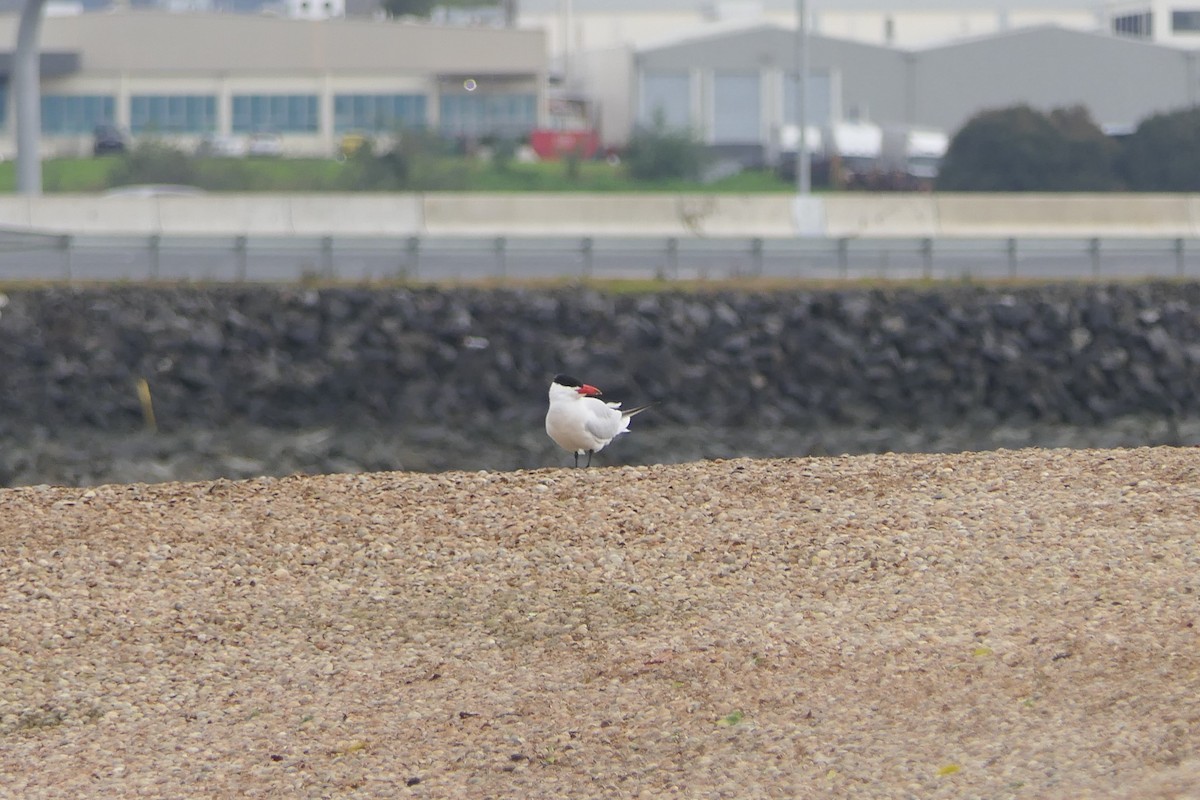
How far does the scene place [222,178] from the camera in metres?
56.1

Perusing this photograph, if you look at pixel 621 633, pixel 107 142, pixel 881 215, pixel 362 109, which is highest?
pixel 362 109

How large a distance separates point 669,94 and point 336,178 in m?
21.2

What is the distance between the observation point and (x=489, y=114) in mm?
75750

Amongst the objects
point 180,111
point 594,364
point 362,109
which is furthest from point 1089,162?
point 180,111

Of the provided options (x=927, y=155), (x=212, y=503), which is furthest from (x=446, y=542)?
(x=927, y=155)

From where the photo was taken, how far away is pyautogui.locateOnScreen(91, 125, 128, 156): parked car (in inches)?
2677

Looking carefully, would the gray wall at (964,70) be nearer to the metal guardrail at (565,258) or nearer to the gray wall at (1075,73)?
the gray wall at (1075,73)

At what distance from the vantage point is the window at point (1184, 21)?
8081 cm

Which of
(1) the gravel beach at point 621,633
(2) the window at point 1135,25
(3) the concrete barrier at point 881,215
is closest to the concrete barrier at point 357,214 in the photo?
(3) the concrete barrier at point 881,215

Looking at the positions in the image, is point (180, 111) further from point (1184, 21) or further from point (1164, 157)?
point (1184, 21)

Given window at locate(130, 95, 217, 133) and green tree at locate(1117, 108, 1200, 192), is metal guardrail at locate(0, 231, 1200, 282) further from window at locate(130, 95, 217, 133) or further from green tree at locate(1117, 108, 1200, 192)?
window at locate(130, 95, 217, 133)

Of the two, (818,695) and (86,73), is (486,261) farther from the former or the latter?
(86,73)

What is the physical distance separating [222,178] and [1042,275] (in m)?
36.1

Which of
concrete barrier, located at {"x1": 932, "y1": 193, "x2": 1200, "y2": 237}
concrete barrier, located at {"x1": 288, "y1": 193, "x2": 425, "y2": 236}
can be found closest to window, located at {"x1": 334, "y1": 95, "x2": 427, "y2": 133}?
concrete barrier, located at {"x1": 288, "y1": 193, "x2": 425, "y2": 236}
